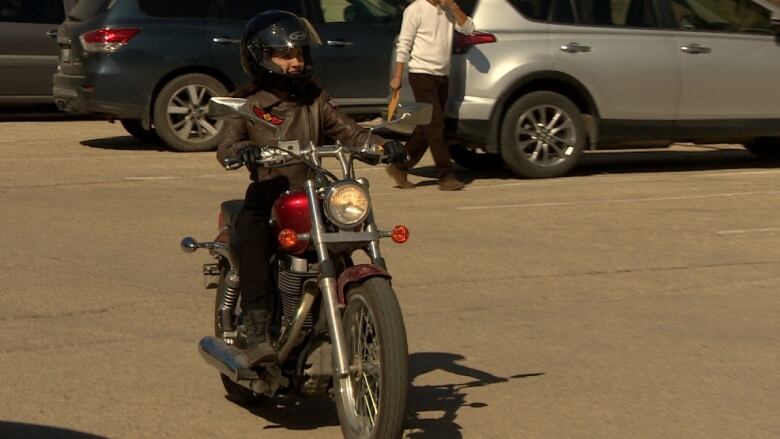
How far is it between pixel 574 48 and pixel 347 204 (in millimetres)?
8692

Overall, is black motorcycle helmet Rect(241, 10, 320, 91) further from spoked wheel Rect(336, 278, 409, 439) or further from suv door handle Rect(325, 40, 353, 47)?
suv door handle Rect(325, 40, 353, 47)

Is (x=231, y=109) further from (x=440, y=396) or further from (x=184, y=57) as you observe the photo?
(x=184, y=57)

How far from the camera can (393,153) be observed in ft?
18.0

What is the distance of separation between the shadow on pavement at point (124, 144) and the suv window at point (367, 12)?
222 cm

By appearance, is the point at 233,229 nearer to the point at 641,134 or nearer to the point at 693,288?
the point at 693,288

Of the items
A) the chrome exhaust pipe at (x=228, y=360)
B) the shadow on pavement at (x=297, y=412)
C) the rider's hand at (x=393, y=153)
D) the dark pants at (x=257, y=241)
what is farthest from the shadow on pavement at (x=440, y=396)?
the rider's hand at (x=393, y=153)

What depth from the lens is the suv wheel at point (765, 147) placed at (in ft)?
49.9

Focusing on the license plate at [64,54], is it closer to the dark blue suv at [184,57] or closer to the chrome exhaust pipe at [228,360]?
the dark blue suv at [184,57]

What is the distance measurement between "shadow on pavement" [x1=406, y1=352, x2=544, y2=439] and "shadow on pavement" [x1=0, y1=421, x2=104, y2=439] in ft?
3.90

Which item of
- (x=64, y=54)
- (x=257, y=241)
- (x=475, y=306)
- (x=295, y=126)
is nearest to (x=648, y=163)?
(x=64, y=54)

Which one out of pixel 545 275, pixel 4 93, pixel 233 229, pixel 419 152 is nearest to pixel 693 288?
pixel 545 275

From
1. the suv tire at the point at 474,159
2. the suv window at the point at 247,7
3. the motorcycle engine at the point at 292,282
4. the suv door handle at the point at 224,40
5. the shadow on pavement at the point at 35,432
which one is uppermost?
the motorcycle engine at the point at 292,282

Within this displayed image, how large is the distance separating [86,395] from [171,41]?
9.71 metres

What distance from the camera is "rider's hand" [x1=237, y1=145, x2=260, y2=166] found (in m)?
5.18
